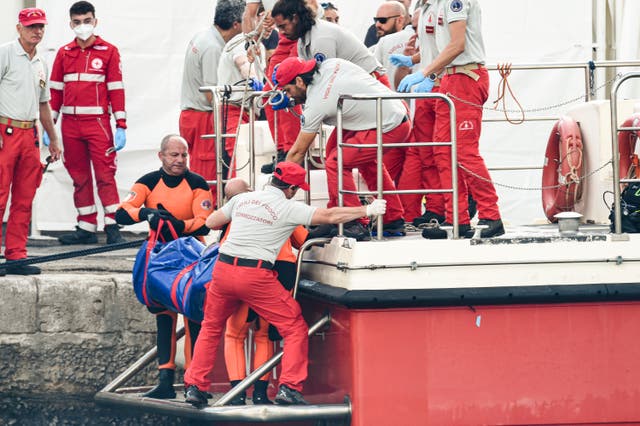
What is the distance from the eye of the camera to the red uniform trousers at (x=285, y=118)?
26.4ft

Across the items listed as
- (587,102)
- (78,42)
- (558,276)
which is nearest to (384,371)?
(558,276)

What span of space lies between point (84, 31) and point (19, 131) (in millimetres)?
1431

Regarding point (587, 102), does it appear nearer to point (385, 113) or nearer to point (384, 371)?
point (385, 113)

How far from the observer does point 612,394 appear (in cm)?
651

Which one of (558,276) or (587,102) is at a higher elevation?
(587,102)

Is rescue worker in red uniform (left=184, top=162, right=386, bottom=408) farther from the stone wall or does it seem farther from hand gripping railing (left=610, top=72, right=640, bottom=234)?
the stone wall

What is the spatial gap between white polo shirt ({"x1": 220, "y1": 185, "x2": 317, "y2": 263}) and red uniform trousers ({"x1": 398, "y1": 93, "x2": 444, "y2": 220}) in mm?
1394

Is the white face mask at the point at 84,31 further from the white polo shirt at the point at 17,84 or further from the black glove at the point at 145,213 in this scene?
the black glove at the point at 145,213

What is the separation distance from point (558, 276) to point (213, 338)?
182 cm

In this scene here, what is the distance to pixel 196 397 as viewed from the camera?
7.05 meters

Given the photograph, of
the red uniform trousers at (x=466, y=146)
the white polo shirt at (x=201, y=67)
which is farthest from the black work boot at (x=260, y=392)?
the white polo shirt at (x=201, y=67)

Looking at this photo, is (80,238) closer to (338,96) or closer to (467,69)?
(338,96)

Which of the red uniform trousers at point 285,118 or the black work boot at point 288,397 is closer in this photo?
the black work boot at point 288,397

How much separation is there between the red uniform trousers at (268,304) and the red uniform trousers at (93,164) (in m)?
3.36
